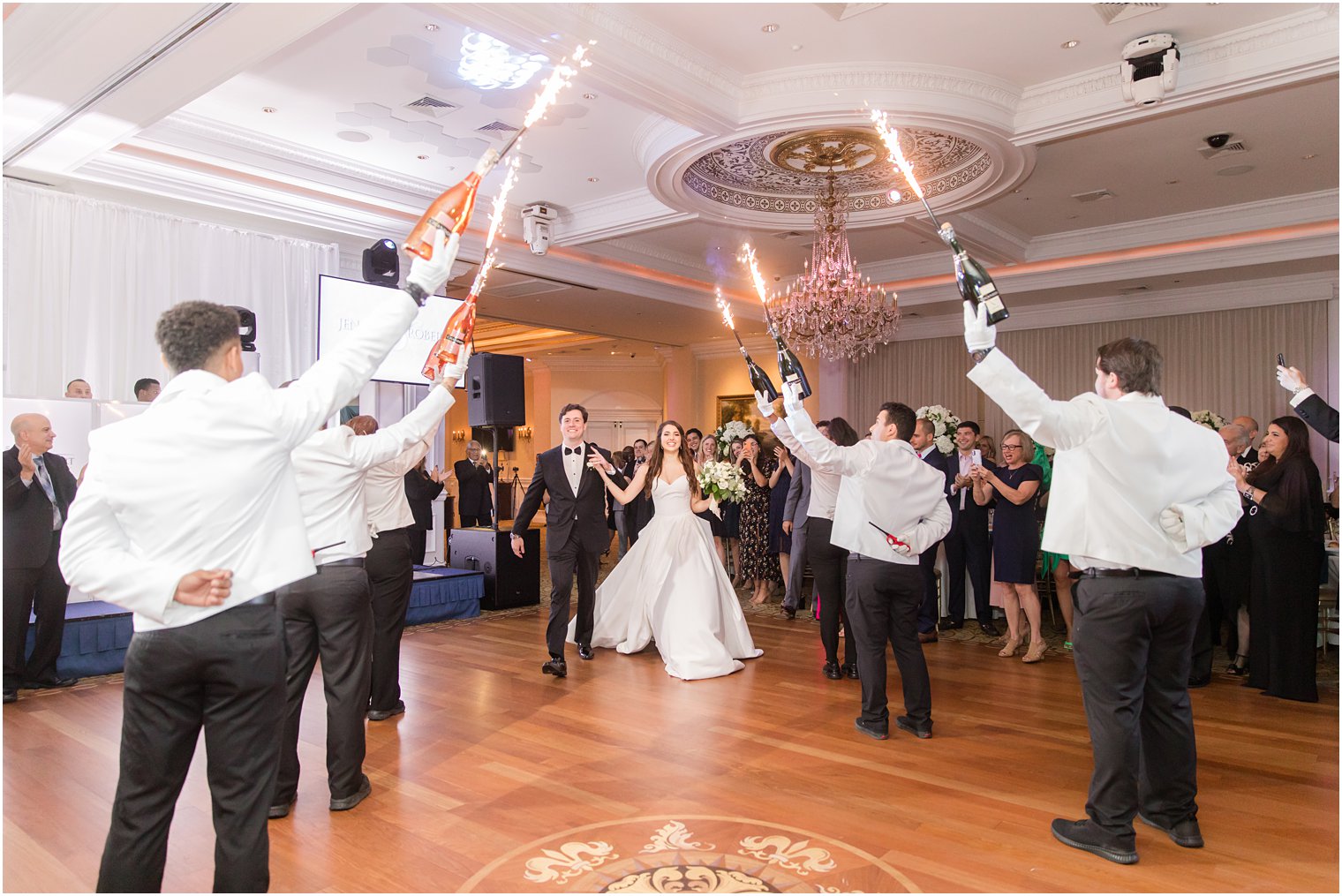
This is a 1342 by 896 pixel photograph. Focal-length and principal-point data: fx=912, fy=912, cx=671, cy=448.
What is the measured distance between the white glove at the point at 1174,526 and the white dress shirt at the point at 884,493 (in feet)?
4.67

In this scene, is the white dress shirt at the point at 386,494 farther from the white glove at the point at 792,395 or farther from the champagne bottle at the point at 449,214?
the champagne bottle at the point at 449,214

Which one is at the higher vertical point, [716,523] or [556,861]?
[716,523]

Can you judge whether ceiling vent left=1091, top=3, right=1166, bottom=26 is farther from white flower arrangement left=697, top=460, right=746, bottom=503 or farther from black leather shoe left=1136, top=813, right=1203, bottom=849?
black leather shoe left=1136, top=813, right=1203, bottom=849

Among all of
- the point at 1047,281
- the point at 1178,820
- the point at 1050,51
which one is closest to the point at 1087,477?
the point at 1178,820

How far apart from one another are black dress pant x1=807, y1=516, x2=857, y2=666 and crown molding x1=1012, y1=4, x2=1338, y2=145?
10.1 ft

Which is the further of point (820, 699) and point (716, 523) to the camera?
point (716, 523)

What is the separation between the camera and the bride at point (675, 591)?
19.4 feet

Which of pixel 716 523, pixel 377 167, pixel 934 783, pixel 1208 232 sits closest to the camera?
pixel 934 783

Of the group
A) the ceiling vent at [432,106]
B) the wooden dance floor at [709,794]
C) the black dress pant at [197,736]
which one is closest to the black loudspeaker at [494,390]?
the ceiling vent at [432,106]

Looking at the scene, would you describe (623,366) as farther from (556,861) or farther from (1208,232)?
(556,861)

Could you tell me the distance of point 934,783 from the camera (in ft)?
12.7

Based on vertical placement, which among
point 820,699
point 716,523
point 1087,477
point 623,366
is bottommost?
point 820,699

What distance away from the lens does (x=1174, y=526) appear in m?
3.12

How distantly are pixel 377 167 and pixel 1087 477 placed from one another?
20.7ft
